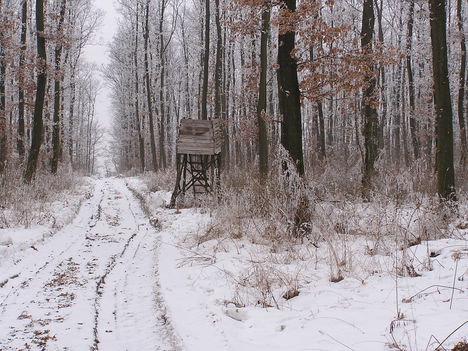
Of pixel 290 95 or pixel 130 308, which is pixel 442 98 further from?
pixel 130 308

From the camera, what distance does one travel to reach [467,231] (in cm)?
522

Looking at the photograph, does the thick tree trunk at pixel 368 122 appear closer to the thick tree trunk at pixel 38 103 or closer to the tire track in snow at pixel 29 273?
the tire track in snow at pixel 29 273

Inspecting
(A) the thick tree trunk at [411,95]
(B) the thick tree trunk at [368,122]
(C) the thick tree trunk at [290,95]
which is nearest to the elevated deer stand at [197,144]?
(B) the thick tree trunk at [368,122]

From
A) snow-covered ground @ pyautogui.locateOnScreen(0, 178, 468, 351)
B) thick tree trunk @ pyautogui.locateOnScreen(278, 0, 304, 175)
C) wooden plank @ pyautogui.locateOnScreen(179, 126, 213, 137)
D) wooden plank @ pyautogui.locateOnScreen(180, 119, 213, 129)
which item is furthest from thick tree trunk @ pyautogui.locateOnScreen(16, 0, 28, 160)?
thick tree trunk @ pyautogui.locateOnScreen(278, 0, 304, 175)

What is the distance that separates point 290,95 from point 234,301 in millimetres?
3750

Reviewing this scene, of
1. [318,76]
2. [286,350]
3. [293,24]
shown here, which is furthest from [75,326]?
[318,76]

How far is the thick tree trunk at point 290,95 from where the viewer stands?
5.97 metres

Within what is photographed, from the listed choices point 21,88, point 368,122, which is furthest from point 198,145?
point 21,88

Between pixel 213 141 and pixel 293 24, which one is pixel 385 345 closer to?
pixel 293 24

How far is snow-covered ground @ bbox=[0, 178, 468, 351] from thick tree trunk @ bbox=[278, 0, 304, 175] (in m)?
1.76

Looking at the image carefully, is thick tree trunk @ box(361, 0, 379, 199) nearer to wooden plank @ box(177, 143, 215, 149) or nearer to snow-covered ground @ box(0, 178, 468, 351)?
snow-covered ground @ box(0, 178, 468, 351)

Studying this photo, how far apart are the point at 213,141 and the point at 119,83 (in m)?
26.7

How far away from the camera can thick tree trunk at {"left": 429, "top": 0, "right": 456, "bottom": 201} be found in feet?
21.8

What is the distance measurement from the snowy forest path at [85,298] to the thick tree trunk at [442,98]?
5.53 meters
